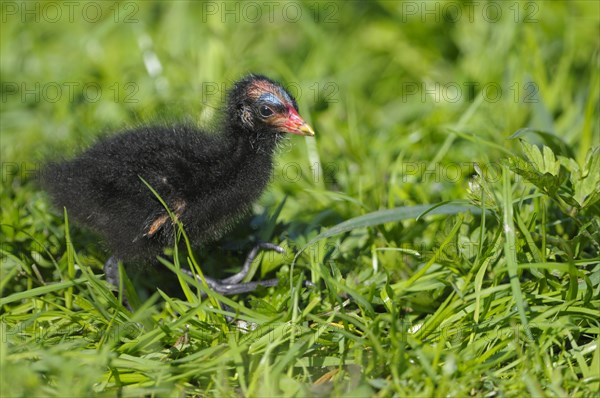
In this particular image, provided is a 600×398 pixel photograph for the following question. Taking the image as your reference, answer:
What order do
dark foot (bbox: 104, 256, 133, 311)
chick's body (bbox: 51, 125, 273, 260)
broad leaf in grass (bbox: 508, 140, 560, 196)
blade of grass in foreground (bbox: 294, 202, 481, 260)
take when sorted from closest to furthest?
broad leaf in grass (bbox: 508, 140, 560, 196) → chick's body (bbox: 51, 125, 273, 260) → blade of grass in foreground (bbox: 294, 202, 481, 260) → dark foot (bbox: 104, 256, 133, 311)

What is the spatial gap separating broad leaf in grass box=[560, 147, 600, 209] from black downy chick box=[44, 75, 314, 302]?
1218 millimetres

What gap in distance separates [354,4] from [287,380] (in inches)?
170

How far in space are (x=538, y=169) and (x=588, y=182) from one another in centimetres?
23

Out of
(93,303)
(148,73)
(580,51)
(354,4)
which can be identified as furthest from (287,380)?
(354,4)

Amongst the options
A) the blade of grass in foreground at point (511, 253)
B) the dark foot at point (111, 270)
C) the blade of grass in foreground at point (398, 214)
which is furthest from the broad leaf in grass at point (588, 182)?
the dark foot at point (111, 270)

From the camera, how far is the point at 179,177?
10.6ft

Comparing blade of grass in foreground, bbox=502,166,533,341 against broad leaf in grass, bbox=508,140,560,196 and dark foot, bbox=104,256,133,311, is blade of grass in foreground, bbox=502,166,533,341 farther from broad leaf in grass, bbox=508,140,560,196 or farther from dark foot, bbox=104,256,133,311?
dark foot, bbox=104,256,133,311

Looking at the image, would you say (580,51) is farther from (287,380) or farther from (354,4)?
(287,380)

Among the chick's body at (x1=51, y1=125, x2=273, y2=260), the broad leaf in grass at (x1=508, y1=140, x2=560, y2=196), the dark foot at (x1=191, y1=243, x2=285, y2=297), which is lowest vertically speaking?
the dark foot at (x1=191, y1=243, x2=285, y2=297)

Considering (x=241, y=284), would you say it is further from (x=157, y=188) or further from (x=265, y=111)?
(x=265, y=111)

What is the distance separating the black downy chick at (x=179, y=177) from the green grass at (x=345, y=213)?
0.58ft

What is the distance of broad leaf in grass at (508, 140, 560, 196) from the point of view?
9.66ft

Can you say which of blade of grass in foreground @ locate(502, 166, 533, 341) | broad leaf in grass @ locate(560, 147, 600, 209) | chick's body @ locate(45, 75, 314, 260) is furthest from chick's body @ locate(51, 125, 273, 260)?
broad leaf in grass @ locate(560, 147, 600, 209)

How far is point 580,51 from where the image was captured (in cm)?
534
